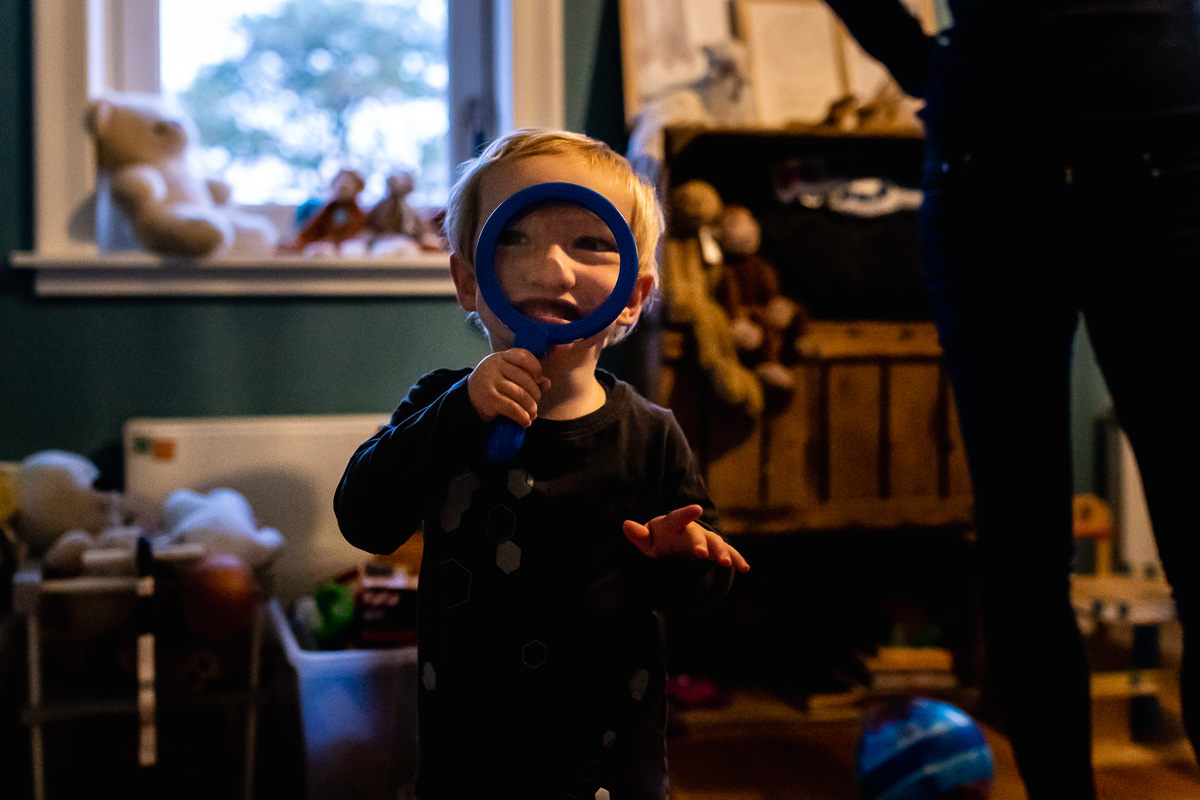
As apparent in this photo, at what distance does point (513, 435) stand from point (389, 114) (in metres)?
1.71

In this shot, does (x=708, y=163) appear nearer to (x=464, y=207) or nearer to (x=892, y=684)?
(x=892, y=684)

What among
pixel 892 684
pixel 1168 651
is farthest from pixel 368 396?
pixel 1168 651

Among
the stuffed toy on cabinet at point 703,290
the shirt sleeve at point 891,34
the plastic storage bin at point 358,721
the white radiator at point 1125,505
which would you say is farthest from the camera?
the white radiator at point 1125,505

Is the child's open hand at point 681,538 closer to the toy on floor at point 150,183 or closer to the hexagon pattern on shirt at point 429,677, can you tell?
the hexagon pattern on shirt at point 429,677

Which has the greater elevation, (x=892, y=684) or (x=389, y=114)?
(x=389, y=114)

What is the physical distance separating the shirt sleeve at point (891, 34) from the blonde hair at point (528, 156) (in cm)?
60

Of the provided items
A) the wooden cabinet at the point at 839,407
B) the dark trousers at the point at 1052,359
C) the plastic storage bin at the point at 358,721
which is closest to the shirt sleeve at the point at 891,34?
the dark trousers at the point at 1052,359

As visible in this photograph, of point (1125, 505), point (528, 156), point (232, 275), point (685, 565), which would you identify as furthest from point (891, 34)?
point (1125, 505)

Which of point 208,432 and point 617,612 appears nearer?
point 617,612

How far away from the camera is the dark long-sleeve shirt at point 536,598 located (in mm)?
760

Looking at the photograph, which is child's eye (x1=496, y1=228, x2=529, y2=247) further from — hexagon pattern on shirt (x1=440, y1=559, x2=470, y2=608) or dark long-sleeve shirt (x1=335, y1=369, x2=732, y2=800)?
hexagon pattern on shirt (x1=440, y1=559, x2=470, y2=608)

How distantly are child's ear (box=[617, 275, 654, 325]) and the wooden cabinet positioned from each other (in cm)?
90

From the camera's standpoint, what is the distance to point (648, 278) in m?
0.83

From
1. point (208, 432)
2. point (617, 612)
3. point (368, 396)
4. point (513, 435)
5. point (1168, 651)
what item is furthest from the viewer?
point (1168, 651)
